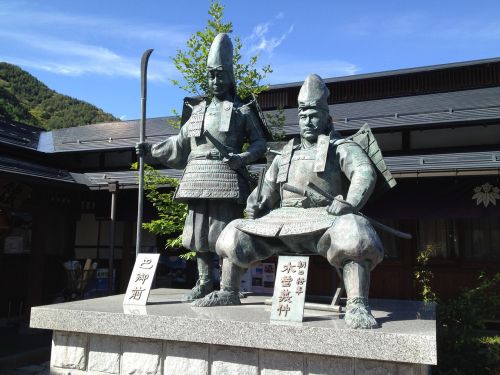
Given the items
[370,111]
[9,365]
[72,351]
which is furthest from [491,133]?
[9,365]

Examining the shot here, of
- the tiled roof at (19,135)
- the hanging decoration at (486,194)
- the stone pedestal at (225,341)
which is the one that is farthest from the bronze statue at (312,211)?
the tiled roof at (19,135)

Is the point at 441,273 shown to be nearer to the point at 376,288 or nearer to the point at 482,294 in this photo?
the point at 376,288

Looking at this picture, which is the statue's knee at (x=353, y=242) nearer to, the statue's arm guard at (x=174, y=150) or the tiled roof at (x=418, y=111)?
the statue's arm guard at (x=174, y=150)

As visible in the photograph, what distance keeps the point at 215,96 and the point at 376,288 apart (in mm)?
6785

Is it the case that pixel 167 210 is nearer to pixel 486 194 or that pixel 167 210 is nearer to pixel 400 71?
pixel 486 194

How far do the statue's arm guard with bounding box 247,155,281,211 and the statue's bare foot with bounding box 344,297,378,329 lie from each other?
4.31 feet

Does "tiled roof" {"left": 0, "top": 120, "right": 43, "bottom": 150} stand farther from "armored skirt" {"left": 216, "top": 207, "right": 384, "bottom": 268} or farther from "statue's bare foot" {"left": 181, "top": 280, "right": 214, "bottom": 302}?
"armored skirt" {"left": 216, "top": 207, "right": 384, "bottom": 268}

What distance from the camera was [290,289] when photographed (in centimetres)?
306

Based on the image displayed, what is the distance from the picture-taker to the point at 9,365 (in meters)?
6.57

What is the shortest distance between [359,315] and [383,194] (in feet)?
17.4

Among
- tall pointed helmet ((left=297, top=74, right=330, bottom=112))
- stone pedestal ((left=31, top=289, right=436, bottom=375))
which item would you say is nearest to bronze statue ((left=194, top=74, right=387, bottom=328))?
tall pointed helmet ((left=297, top=74, right=330, bottom=112))

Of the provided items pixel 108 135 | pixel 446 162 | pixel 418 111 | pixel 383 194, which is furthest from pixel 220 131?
pixel 108 135

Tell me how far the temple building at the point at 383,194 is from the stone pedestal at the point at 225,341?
5207 mm

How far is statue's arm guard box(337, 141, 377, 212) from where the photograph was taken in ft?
10.9
